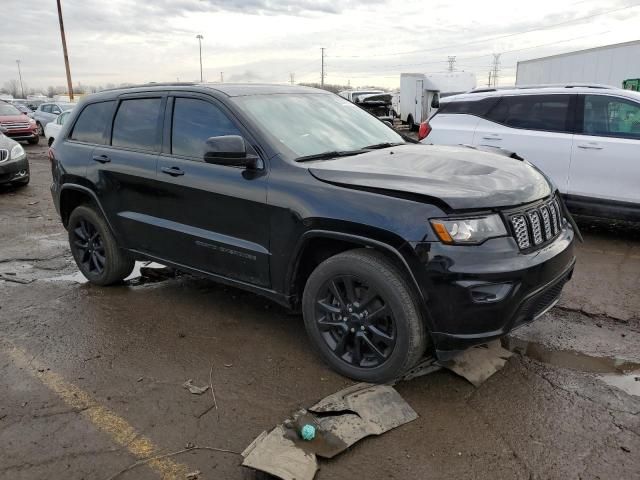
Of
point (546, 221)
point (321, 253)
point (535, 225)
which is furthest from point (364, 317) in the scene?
point (546, 221)

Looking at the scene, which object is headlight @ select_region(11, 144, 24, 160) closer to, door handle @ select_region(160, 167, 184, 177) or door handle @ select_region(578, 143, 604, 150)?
door handle @ select_region(160, 167, 184, 177)

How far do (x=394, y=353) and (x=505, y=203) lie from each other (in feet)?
3.46

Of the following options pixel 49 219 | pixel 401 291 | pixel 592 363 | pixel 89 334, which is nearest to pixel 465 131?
pixel 592 363

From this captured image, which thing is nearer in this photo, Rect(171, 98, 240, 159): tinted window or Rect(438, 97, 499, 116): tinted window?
Rect(171, 98, 240, 159): tinted window

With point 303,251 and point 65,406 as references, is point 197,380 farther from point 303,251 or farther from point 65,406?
point 303,251

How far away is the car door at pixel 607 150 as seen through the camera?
6.06m

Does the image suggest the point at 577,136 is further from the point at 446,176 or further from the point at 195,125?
the point at 195,125

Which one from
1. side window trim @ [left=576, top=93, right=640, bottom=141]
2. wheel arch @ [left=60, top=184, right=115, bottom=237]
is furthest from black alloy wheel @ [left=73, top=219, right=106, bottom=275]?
side window trim @ [left=576, top=93, right=640, bottom=141]

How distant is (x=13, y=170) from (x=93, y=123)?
6.77 m

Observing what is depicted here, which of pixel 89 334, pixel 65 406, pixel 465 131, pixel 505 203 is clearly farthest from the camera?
pixel 465 131

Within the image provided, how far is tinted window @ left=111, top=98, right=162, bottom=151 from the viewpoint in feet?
14.2

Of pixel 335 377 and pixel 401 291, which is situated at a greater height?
pixel 401 291

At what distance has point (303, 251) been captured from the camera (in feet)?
11.2

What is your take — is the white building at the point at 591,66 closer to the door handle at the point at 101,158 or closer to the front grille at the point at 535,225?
the front grille at the point at 535,225
